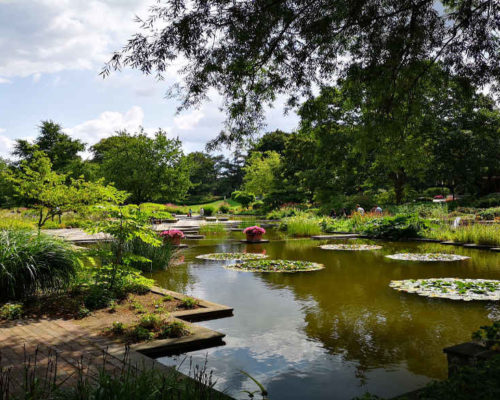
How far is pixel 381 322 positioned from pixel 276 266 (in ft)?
15.8

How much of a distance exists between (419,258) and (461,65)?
19.4 ft

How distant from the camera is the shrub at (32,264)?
613 cm

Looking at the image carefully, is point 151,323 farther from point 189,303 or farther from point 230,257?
point 230,257

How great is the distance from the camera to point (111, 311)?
6.14m

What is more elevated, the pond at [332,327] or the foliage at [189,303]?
the foliage at [189,303]

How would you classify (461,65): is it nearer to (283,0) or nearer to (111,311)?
(283,0)

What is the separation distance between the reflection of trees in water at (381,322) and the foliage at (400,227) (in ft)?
29.0

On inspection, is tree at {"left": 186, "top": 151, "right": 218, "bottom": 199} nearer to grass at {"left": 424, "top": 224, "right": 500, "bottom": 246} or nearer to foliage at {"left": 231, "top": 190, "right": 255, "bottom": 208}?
foliage at {"left": 231, "top": 190, "right": 255, "bottom": 208}

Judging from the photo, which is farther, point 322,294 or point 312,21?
point 322,294

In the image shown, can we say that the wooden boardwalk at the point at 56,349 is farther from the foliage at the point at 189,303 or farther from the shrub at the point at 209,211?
the shrub at the point at 209,211

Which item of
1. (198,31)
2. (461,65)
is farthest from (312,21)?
(461,65)

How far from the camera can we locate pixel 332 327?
5723mm

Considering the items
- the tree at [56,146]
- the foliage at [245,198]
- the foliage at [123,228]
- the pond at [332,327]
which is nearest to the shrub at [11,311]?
the foliage at [123,228]

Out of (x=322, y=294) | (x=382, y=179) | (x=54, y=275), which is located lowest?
(x=322, y=294)
